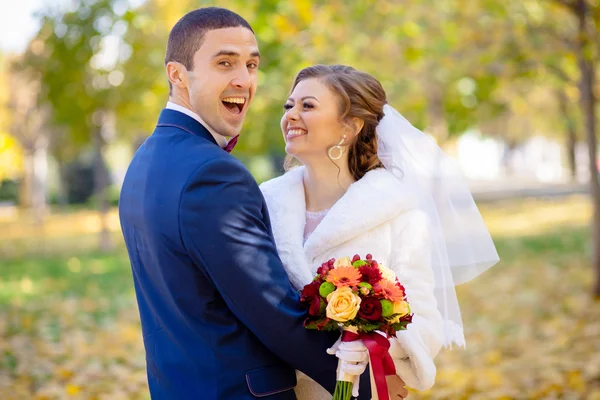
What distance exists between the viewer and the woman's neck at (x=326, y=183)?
10.5 feet

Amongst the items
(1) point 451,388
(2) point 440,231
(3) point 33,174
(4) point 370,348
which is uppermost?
(3) point 33,174

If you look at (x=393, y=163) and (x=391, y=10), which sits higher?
(x=391, y=10)

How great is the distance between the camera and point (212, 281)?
226 cm

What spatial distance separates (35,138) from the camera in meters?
27.8

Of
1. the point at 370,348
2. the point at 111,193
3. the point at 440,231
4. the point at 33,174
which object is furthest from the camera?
the point at 111,193

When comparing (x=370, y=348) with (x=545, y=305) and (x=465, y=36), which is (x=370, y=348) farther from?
(x=465, y=36)

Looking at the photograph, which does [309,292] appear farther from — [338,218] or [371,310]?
[338,218]

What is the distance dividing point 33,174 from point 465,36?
21.9 m

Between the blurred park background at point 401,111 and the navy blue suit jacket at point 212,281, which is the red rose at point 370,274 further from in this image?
the blurred park background at point 401,111

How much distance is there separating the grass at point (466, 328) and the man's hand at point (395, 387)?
3026mm

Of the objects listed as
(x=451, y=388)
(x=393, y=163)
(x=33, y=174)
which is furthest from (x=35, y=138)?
(x=393, y=163)

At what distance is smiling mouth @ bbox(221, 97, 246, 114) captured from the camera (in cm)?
249

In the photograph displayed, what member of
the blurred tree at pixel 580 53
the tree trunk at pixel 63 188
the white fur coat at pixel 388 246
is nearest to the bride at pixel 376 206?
the white fur coat at pixel 388 246

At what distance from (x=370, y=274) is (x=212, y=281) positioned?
0.55 metres
